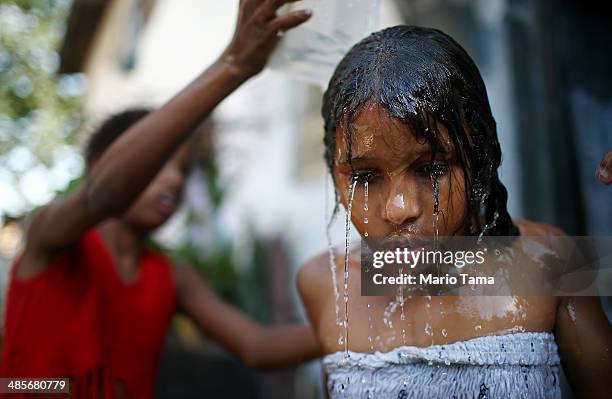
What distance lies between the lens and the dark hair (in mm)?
2076

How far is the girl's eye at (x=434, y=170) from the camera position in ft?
3.37

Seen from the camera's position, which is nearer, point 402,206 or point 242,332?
point 402,206

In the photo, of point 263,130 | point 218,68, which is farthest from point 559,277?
point 263,130

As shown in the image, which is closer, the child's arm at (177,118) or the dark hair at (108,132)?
the child's arm at (177,118)

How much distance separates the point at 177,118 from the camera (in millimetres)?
1315

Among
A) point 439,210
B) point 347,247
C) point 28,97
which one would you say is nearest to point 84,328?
point 347,247

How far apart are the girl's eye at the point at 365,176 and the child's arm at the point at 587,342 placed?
17.1 inches

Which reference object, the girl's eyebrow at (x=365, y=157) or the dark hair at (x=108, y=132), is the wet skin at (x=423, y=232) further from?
the dark hair at (x=108, y=132)

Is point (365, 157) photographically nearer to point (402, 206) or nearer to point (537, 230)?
point (402, 206)

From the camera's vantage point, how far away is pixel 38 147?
9.90 feet

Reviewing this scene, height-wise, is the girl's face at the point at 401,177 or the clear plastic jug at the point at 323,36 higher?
the clear plastic jug at the point at 323,36

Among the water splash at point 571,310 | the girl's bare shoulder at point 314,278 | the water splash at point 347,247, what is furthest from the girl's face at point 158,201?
the water splash at point 571,310

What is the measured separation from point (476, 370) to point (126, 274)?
4.45 ft

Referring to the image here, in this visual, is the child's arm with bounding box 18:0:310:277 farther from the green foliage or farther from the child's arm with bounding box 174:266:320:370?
the green foliage
